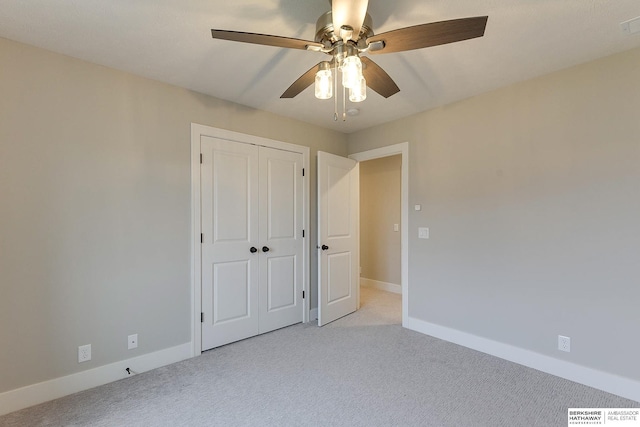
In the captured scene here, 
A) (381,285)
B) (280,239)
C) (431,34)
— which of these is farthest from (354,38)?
(381,285)

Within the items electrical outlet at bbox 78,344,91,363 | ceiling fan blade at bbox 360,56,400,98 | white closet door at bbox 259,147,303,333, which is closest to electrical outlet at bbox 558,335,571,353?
ceiling fan blade at bbox 360,56,400,98

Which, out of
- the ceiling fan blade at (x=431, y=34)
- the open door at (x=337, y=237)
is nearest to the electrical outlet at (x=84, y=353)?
the open door at (x=337, y=237)

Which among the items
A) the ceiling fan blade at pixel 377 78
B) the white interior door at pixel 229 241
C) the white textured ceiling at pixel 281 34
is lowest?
the white interior door at pixel 229 241

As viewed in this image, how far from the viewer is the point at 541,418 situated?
1872 mm

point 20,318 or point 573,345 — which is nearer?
point 20,318

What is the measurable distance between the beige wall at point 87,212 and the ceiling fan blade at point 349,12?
198 centimetres

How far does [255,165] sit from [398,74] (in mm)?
1683

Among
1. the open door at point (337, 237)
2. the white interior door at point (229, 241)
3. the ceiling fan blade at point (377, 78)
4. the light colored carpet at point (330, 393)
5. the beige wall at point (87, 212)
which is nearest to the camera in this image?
the ceiling fan blade at point (377, 78)

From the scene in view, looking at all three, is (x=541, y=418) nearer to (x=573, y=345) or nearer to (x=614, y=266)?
(x=573, y=345)

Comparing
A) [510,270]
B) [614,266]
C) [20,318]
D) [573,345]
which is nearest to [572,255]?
[614,266]

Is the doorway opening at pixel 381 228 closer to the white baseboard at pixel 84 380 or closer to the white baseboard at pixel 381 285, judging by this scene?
the white baseboard at pixel 381 285

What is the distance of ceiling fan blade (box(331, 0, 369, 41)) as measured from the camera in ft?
3.93

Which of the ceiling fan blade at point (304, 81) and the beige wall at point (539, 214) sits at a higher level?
the ceiling fan blade at point (304, 81)

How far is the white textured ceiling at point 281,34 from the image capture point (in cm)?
167
